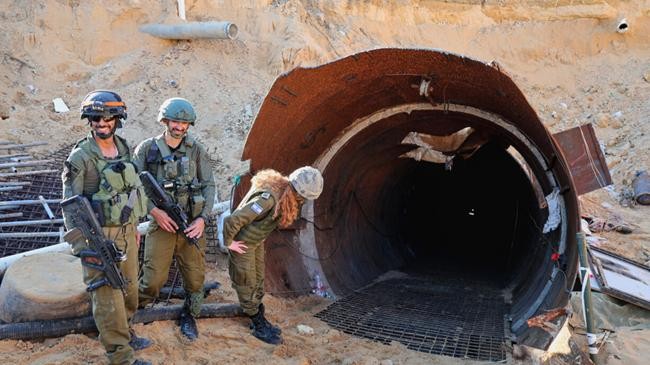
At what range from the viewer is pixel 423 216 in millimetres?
13656

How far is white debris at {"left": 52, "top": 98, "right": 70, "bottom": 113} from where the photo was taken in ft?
34.1

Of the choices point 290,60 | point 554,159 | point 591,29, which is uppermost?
point 591,29

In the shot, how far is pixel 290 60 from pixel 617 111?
27.7 ft

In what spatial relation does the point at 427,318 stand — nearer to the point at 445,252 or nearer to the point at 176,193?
the point at 176,193

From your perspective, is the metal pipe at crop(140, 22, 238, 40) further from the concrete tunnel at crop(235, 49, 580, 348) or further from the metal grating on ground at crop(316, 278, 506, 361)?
the metal grating on ground at crop(316, 278, 506, 361)

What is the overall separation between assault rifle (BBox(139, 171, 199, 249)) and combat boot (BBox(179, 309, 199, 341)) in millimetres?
776

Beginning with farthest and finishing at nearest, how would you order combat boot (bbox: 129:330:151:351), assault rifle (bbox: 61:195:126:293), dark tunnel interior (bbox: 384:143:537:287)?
dark tunnel interior (bbox: 384:143:537:287) → combat boot (bbox: 129:330:151:351) → assault rifle (bbox: 61:195:126:293)

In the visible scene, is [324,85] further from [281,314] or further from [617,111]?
[617,111]

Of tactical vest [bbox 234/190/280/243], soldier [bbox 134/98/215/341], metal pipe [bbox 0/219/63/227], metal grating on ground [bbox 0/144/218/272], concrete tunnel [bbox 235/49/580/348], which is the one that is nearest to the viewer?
soldier [bbox 134/98/215/341]

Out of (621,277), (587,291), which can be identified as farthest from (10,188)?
(621,277)

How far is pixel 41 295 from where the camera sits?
4.14 meters

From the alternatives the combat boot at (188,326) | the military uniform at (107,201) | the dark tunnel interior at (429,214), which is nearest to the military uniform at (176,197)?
the combat boot at (188,326)

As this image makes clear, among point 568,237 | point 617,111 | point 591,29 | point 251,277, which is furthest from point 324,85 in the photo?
point 591,29

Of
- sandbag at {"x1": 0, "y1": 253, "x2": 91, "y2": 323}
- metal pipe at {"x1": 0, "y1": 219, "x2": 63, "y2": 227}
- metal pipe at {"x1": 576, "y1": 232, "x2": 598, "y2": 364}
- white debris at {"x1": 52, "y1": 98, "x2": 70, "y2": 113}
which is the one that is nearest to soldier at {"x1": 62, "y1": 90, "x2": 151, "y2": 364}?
sandbag at {"x1": 0, "y1": 253, "x2": 91, "y2": 323}
